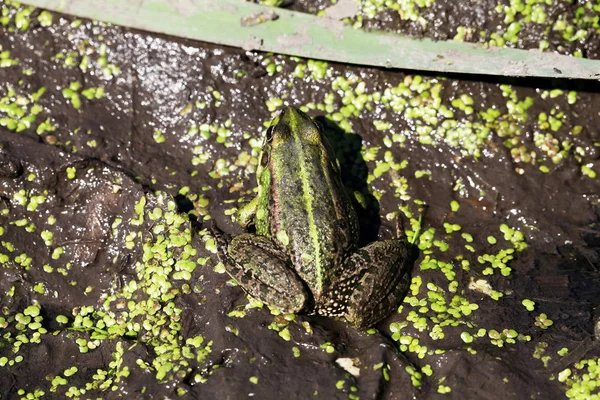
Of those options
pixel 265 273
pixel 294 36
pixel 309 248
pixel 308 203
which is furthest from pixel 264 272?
pixel 294 36

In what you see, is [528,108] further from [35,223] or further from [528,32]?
[35,223]

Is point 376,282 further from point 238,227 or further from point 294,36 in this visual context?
point 294,36

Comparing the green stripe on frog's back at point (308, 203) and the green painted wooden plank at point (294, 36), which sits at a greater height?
the green painted wooden plank at point (294, 36)

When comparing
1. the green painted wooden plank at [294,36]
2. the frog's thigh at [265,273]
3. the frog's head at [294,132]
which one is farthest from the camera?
the green painted wooden plank at [294,36]

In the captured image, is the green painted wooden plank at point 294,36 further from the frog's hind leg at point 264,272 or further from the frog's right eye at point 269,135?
the frog's hind leg at point 264,272

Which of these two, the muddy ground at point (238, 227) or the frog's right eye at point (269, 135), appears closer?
the muddy ground at point (238, 227)

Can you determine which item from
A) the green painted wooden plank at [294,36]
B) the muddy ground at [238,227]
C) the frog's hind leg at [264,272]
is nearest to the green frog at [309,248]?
the frog's hind leg at [264,272]

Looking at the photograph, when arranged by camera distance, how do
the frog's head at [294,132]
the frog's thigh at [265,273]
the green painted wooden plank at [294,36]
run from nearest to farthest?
the frog's thigh at [265,273], the frog's head at [294,132], the green painted wooden plank at [294,36]
